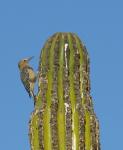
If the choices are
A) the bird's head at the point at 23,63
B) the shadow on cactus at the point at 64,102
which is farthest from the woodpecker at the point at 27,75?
the shadow on cactus at the point at 64,102

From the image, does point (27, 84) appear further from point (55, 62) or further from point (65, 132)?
point (65, 132)

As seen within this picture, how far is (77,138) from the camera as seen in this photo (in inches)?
258

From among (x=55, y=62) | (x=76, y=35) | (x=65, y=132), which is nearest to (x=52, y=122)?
(x=65, y=132)

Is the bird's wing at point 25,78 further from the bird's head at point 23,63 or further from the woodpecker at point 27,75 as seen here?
the bird's head at point 23,63

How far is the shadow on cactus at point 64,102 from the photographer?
21.6 feet

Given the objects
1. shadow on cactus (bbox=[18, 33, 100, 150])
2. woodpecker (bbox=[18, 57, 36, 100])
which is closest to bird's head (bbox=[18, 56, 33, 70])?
woodpecker (bbox=[18, 57, 36, 100])

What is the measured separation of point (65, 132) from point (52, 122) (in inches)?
8.8

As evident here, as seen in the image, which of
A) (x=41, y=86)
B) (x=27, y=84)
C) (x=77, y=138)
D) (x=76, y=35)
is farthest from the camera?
(x=27, y=84)

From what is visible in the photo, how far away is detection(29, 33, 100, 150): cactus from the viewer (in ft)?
21.6

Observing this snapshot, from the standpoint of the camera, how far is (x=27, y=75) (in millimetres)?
8188

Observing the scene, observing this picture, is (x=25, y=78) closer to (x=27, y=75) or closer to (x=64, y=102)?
(x=27, y=75)

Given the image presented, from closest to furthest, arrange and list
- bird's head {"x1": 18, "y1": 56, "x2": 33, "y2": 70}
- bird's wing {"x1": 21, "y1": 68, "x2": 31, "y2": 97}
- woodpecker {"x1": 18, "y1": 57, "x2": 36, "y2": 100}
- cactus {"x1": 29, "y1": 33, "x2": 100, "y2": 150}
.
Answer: cactus {"x1": 29, "y1": 33, "x2": 100, "y2": 150}
woodpecker {"x1": 18, "y1": 57, "x2": 36, "y2": 100}
bird's wing {"x1": 21, "y1": 68, "x2": 31, "y2": 97}
bird's head {"x1": 18, "y1": 56, "x2": 33, "y2": 70}

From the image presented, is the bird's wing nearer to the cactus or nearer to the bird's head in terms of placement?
the bird's head

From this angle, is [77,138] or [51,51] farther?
[51,51]
